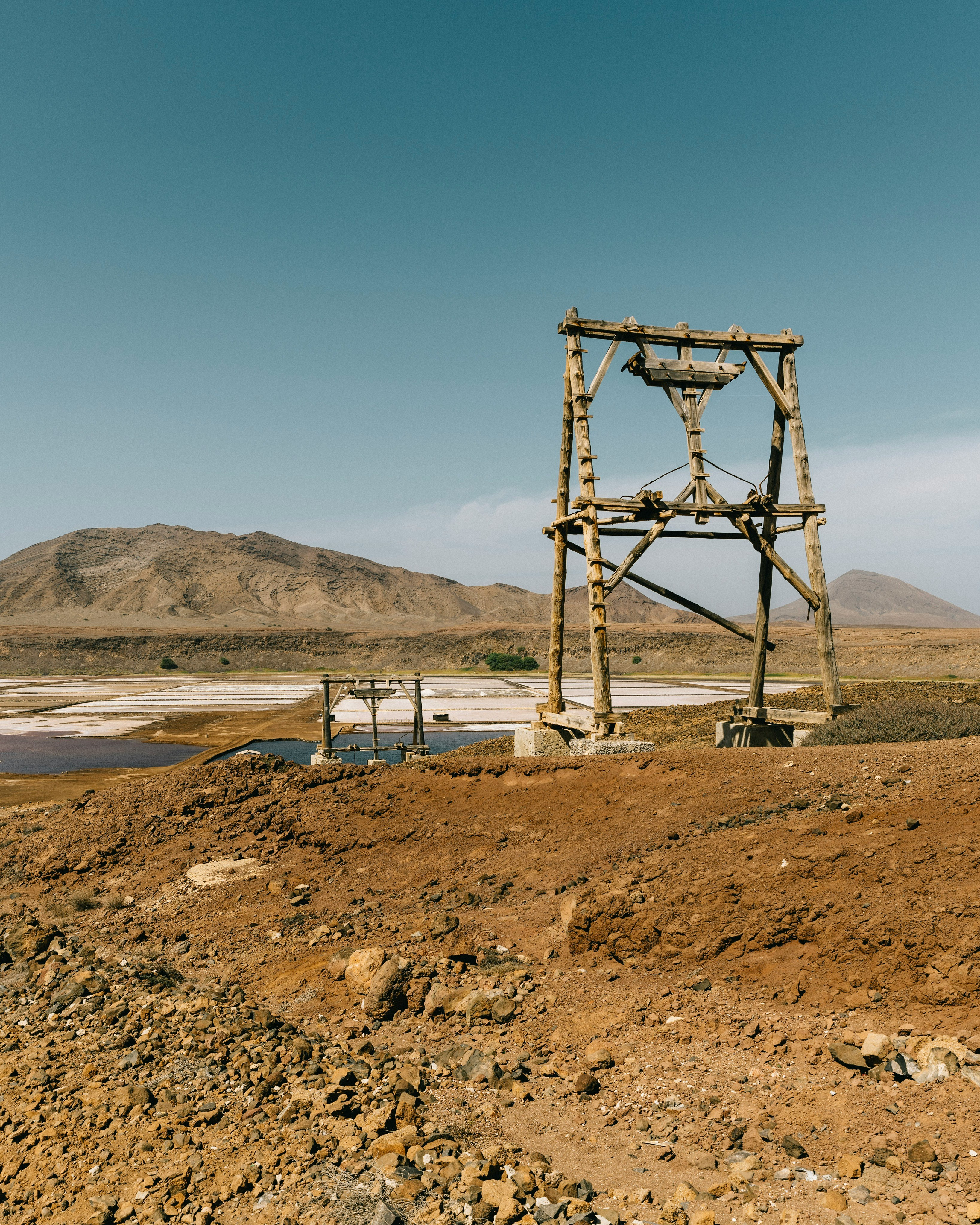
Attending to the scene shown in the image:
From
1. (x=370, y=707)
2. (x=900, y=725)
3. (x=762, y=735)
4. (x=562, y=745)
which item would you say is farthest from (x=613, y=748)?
Answer: (x=370, y=707)

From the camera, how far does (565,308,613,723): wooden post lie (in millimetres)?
8336

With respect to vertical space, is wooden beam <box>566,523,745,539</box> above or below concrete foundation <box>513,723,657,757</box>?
above

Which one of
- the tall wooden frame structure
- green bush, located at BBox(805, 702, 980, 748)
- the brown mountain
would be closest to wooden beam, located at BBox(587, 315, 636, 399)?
the tall wooden frame structure

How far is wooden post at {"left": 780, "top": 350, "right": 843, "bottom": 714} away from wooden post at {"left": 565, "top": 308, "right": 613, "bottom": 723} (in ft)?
8.96

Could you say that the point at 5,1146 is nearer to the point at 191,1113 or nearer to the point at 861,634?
the point at 191,1113

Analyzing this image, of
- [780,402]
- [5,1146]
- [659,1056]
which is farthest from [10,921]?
[780,402]

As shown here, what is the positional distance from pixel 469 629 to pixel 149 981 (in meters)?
82.5

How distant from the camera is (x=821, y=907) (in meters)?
4.16

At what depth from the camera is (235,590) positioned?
14488 cm

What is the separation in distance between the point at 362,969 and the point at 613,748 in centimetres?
404

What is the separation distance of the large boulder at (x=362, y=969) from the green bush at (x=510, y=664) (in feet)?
220

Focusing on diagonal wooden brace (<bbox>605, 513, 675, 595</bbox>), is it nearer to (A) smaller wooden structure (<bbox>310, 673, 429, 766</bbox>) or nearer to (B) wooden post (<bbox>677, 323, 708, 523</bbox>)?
(B) wooden post (<bbox>677, 323, 708, 523</bbox>)

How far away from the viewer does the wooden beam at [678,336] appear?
9242mm

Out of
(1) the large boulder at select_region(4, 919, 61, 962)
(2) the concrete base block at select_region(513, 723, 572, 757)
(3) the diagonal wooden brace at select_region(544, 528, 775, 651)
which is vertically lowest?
(1) the large boulder at select_region(4, 919, 61, 962)
